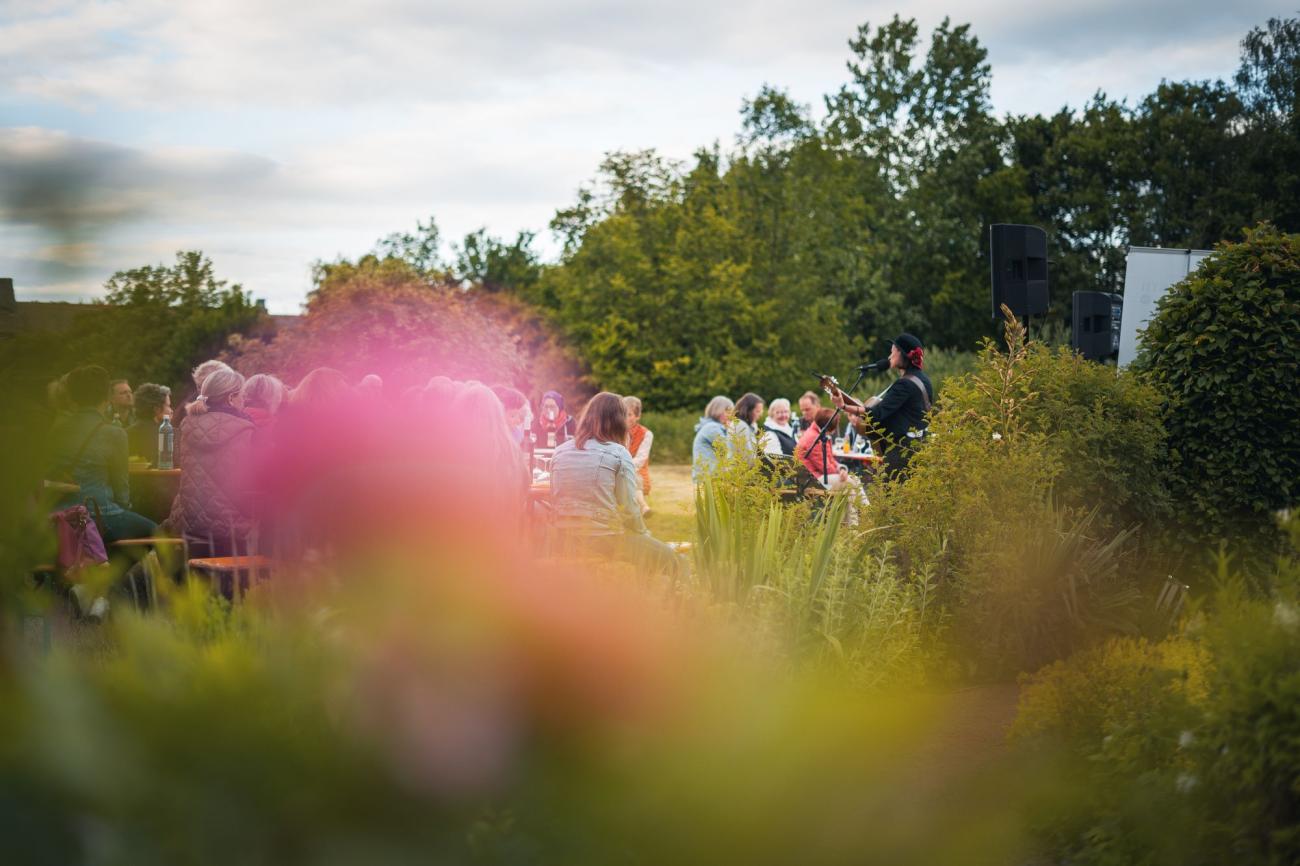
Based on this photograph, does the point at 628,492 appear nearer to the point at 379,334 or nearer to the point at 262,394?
the point at 262,394

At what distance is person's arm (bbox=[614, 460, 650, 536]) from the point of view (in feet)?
23.0

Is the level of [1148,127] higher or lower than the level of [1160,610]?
higher

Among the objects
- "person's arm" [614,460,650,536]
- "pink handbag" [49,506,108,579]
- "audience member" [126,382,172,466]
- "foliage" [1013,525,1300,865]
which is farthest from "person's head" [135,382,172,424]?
"foliage" [1013,525,1300,865]

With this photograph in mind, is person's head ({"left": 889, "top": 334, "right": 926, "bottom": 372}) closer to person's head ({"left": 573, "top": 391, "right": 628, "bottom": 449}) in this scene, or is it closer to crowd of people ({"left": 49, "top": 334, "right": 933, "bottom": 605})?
crowd of people ({"left": 49, "top": 334, "right": 933, "bottom": 605})

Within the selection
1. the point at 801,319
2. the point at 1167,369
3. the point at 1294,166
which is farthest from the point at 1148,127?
the point at 1167,369

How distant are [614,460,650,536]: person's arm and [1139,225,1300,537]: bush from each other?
3323 mm

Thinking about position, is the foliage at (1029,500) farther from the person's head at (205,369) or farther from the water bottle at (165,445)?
the water bottle at (165,445)

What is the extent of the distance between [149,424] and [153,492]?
4.41ft

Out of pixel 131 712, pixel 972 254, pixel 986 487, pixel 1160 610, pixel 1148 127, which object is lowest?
pixel 1160 610

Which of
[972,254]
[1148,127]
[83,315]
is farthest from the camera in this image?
[972,254]

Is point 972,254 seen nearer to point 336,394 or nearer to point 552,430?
point 552,430

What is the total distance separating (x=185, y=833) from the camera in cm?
79

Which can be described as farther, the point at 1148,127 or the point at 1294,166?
the point at 1148,127

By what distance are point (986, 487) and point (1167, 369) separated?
2.20 m
